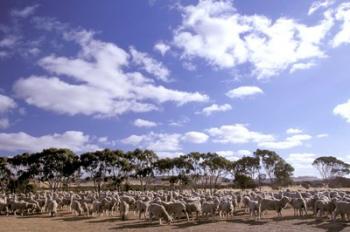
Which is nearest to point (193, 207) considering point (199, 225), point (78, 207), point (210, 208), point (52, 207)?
point (210, 208)

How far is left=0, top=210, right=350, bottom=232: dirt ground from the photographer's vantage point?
2727 centimetres

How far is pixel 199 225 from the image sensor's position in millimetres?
30156

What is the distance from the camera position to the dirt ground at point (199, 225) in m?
27.3

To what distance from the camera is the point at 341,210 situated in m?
29.2

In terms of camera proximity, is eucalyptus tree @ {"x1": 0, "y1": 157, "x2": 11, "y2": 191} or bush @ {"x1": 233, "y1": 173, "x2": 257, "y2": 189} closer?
eucalyptus tree @ {"x1": 0, "y1": 157, "x2": 11, "y2": 191}

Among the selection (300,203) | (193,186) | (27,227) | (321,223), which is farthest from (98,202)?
(193,186)

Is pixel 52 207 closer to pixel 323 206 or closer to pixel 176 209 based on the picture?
pixel 176 209

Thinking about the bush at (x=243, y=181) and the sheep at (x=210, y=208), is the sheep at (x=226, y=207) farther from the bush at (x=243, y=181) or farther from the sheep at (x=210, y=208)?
the bush at (x=243, y=181)

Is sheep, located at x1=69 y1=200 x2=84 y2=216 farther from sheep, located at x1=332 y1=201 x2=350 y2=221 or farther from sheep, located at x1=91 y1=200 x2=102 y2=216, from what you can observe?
sheep, located at x1=332 y1=201 x2=350 y2=221

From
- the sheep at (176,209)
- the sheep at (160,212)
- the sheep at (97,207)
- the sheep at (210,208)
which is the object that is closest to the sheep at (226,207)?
the sheep at (210,208)

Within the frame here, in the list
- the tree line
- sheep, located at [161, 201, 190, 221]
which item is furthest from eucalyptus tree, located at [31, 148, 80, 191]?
sheep, located at [161, 201, 190, 221]

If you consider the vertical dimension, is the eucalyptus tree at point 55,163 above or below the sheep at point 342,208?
above

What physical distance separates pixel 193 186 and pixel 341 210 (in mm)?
73576

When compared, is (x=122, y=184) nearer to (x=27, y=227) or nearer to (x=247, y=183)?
(x=247, y=183)
